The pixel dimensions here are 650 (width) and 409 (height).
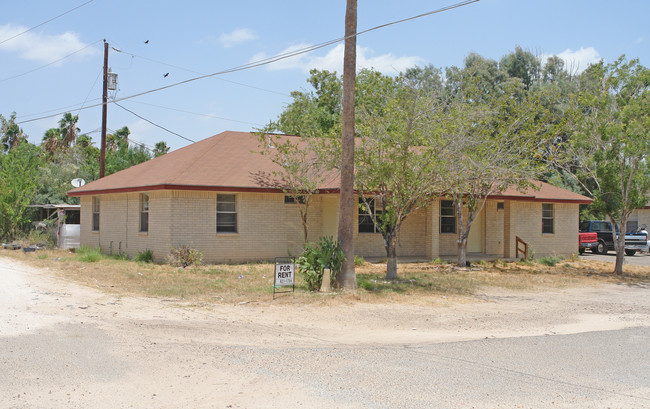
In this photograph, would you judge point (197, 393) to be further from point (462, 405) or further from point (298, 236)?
point (298, 236)

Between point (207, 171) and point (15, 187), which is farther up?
point (207, 171)

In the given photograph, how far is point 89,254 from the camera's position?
21688 millimetres

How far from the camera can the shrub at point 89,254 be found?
67.7 feet

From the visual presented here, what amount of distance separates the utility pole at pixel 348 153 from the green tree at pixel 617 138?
8.40 metres

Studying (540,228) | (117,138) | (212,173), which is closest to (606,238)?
(540,228)

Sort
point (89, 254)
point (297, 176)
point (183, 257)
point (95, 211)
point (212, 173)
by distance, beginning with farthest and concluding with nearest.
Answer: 1. point (95, 211)
2. point (89, 254)
3. point (212, 173)
4. point (297, 176)
5. point (183, 257)

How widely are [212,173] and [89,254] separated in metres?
5.52

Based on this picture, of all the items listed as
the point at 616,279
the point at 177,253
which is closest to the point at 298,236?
the point at 177,253

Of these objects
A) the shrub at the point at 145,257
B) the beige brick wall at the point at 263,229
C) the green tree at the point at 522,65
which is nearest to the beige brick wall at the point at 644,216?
the green tree at the point at 522,65

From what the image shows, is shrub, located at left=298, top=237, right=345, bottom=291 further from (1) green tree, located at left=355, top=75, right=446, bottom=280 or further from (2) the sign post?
(1) green tree, located at left=355, top=75, right=446, bottom=280

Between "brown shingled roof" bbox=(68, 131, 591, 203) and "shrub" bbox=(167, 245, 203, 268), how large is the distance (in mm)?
2085

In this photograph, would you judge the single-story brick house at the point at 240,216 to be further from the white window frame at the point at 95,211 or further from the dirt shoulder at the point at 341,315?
the dirt shoulder at the point at 341,315

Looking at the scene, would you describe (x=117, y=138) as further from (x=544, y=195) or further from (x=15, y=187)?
(x=544, y=195)

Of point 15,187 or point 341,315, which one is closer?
point 341,315
